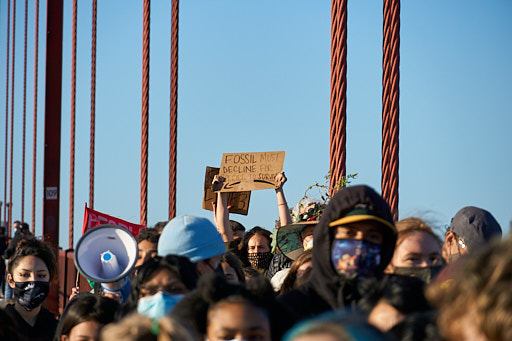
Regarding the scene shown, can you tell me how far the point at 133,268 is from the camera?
4555mm

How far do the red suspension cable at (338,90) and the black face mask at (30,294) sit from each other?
1981mm

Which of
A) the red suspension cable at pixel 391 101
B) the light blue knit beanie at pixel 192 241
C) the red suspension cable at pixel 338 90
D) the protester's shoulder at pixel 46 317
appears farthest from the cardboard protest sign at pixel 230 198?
the light blue knit beanie at pixel 192 241

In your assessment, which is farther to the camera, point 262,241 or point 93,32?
point 93,32

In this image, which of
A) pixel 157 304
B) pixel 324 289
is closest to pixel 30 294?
pixel 157 304

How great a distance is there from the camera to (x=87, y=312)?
369 centimetres

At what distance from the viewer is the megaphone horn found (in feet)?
15.2

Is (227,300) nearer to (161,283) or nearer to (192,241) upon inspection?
(161,283)

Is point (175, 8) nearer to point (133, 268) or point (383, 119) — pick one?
point (383, 119)

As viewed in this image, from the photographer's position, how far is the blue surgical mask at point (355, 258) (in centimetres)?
313

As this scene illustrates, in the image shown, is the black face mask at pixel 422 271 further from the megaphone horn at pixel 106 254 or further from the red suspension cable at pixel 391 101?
the red suspension cable at pixel 391 101

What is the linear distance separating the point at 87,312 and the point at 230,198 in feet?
12.4

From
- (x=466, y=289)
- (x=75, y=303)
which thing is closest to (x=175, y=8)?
(x=75, y=303)

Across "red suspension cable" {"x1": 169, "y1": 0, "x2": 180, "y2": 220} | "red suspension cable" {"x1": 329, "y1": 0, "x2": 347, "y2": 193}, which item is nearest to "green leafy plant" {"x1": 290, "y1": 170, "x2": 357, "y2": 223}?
"red suspension cable" {"x1": 329, "y1": 0, "x2": 347, "y2": 193}

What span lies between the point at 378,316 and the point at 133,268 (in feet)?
7.54
